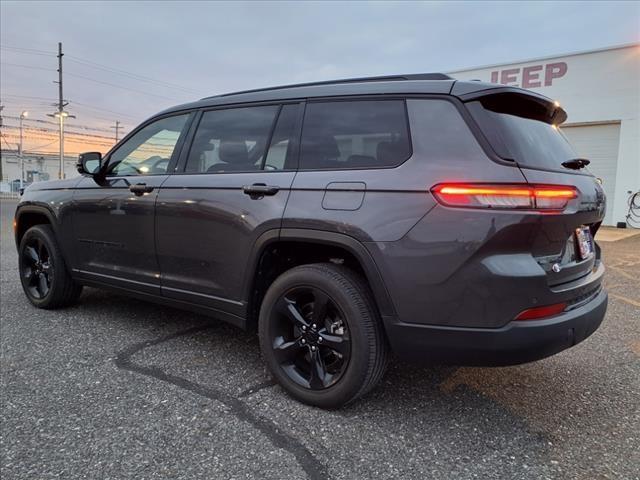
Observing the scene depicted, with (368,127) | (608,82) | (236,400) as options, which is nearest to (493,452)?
Answer: (236,400)

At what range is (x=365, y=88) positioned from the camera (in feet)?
8.88

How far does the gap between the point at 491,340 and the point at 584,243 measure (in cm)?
88

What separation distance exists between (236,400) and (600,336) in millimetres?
3209

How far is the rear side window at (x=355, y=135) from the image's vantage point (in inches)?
97.4

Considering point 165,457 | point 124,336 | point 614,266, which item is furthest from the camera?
point 614,266

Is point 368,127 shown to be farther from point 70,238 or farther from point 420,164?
point 70,238

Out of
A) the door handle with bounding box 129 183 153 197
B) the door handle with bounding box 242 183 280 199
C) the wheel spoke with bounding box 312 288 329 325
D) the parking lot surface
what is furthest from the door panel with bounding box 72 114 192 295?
the wheel spoke with bounding box 312 288 329 325

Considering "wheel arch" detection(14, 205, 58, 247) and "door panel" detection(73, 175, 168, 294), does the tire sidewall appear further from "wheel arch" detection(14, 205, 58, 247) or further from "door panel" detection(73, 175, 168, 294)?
"wheel arch" detection(14, 205, 58, 247)

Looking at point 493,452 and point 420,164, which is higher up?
point 420,164

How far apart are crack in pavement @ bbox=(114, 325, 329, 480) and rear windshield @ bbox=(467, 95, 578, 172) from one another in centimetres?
170

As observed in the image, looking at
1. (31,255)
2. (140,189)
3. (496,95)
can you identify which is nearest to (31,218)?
(31,255)

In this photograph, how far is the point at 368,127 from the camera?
8.63ft

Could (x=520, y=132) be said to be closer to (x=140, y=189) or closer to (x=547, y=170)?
(x=547, y=170)

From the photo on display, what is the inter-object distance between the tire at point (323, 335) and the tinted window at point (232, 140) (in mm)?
876
